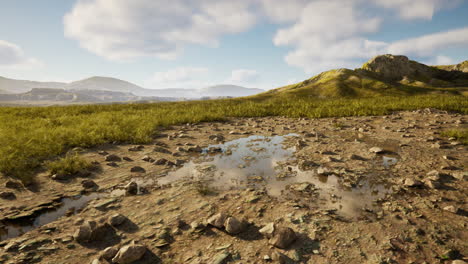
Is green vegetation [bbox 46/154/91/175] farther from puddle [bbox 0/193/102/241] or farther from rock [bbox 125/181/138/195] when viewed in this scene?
rock [bbox 125/181/138/195]

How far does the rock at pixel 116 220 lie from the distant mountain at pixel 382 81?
129 feet

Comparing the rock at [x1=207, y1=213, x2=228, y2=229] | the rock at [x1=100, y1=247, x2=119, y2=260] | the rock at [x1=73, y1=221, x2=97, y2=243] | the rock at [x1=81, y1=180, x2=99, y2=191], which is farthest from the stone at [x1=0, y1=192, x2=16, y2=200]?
the rock at [x1=207, y1=213, x2=228, y2=229]

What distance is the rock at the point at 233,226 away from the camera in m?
2.71

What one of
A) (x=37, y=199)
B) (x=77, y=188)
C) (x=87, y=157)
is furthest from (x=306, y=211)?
(x=87, y=157)

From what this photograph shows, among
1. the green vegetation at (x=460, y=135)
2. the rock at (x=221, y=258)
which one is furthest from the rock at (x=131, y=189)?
the green vegetation at (x=460, y=135)

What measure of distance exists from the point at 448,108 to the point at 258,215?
1886 cm

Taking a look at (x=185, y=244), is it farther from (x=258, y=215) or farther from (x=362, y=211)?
(x=362, y=211)

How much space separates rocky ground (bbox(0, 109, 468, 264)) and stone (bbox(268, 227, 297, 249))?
0.01 metres

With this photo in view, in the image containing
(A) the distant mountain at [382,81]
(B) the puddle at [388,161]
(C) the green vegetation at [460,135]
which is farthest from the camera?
(A) the distant mountain at [382,81]

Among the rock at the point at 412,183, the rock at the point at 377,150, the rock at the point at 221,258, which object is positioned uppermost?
the rock at the point at 377,150

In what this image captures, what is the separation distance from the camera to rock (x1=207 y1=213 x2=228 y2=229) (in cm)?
285

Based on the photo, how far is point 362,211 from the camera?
3189 millimetres

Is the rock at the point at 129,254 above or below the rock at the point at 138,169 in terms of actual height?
below

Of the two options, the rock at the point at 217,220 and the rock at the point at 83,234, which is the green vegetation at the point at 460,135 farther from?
the rock at the point at 83,234
